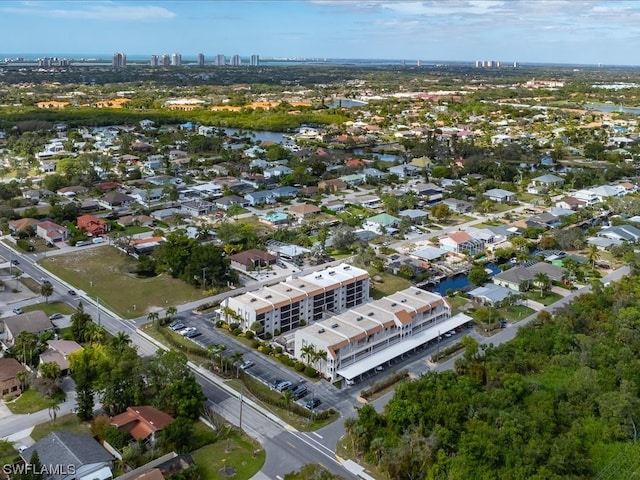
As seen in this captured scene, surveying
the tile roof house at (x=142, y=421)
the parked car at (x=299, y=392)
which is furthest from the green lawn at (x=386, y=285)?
the tile roof house at (x=142, y=421)

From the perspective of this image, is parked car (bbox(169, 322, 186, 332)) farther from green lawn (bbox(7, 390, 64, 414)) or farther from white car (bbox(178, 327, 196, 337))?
green lawn (bbox(7, 390, 64, 414))

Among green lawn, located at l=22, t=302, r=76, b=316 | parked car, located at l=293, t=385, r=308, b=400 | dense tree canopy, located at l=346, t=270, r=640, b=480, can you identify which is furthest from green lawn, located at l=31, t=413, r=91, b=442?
green lawn, located at l=22, t=302, r=76, b=316

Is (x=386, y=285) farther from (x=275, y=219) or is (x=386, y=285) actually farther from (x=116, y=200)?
(x=116, y=200)

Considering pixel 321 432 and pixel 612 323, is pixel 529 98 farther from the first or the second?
pixel 321 432

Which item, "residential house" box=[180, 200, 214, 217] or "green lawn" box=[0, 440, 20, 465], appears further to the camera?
"residential house" box=[180, 200, 214, 217]

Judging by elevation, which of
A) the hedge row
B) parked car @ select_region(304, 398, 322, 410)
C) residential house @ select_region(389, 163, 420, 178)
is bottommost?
parked car @ select_region(304, 398, 322, 410)

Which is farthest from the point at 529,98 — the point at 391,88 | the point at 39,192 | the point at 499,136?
the point at 39,192

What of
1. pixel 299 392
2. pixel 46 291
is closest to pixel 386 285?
pixel 299 392
